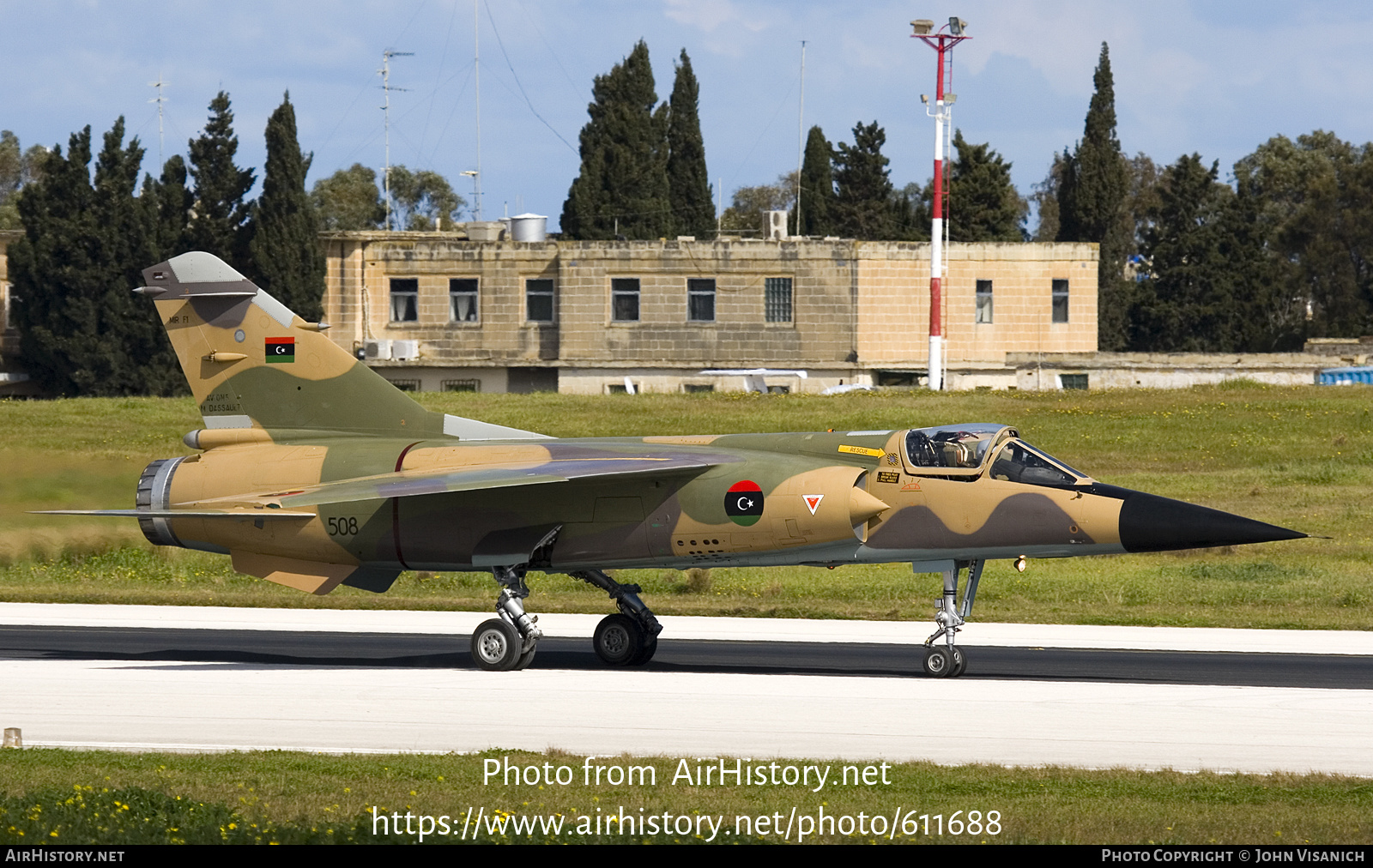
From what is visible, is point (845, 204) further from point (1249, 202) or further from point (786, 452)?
point (786, 452)

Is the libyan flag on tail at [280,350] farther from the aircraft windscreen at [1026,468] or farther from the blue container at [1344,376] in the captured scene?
the blue container at [1344,376]

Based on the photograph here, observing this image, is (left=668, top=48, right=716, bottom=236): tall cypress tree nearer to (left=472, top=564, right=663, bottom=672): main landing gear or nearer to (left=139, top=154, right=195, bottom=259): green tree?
(left=139, top=154, right=195, bottom=259): green tree

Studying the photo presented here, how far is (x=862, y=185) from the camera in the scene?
84.4 metres

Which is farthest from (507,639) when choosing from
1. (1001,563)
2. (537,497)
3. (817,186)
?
(817,186)

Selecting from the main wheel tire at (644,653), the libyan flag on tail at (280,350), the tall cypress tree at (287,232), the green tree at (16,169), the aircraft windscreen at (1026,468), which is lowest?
the main wheel tire at (644,653)

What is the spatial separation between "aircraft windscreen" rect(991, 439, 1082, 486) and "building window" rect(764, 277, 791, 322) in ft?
134

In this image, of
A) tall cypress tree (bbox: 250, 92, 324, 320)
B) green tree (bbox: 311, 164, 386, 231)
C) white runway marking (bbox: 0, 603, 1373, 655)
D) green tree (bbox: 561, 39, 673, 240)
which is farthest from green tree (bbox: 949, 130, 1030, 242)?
white runway marking (bbox: 0, 603, 1373, 655)

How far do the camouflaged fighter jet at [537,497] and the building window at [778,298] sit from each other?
3852 centimetres

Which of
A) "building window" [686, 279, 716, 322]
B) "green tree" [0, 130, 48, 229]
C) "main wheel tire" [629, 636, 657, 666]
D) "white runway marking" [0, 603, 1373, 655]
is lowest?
"white runway marking" [0, 603, 1373, 655]

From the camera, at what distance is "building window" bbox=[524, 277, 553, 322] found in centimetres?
5903

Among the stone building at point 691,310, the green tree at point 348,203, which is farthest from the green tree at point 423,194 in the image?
the stone building at point 691,310

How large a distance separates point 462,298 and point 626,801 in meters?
50.1

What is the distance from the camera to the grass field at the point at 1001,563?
25.0 m

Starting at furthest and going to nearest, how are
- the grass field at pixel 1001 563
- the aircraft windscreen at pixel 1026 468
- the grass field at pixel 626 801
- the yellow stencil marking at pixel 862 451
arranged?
the grass field at pixel 1001 563
the yellow stencil marking at pixel 862 451
the aircraft windscreen at pixel 1026 468
the grass field at pixel 626 801
